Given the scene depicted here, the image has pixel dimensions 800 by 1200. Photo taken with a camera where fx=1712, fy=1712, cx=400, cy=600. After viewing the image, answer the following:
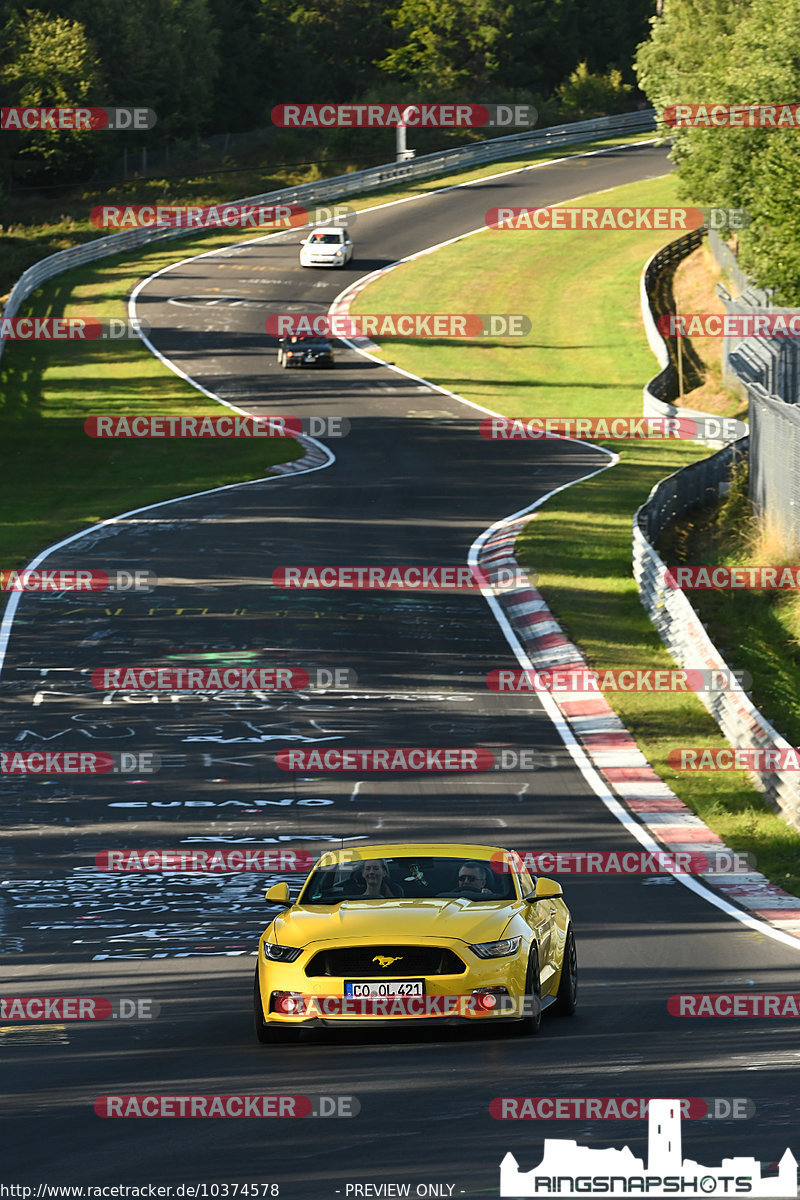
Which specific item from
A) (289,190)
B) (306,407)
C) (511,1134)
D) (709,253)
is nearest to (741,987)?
(511,1134)

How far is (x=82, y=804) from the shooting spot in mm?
17891

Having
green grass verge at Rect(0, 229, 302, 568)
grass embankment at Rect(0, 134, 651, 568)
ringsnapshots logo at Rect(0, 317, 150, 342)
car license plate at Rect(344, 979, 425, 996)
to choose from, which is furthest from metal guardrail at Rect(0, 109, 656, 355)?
car license plate at Rect(344, 979, 425, 996)

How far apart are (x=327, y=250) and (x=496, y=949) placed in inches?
2354

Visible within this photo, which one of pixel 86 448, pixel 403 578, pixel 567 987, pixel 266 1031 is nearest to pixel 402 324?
pixel 86 448

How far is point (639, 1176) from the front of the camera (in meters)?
7.34

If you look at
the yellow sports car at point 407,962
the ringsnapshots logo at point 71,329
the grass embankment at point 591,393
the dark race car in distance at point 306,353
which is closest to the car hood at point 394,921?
the yellow sports car at point 407,962

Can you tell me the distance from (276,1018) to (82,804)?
827 cm

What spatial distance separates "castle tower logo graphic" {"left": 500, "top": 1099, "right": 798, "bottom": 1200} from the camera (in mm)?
7145

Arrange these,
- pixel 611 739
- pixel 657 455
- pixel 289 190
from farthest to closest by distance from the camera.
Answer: pixel 289 190 → pixel 657 455 → pixel 611 739

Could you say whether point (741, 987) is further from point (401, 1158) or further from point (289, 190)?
point (289, 190)

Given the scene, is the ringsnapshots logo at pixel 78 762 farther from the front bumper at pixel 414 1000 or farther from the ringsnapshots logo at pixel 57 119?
the ringsnapshots logo at pixel 57 119

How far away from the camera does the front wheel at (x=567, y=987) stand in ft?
35.5

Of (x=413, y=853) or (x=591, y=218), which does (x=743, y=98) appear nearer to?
(x=591, y=218)

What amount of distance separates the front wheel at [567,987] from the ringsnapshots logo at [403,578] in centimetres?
1725
